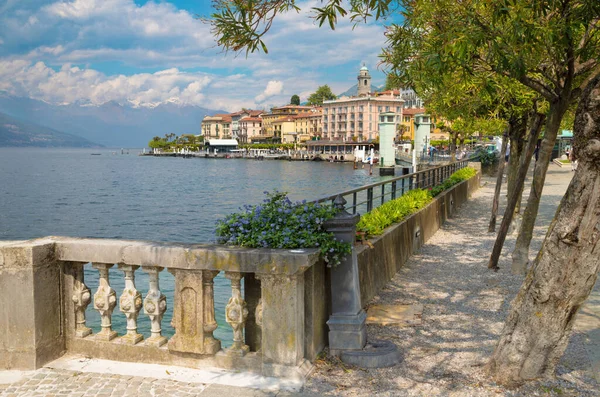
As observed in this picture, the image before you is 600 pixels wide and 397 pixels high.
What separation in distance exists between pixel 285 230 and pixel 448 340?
250cm

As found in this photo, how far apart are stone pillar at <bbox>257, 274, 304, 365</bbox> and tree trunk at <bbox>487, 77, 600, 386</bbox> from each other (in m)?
1.80

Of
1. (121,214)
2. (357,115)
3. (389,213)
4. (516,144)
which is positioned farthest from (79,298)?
(357,115)

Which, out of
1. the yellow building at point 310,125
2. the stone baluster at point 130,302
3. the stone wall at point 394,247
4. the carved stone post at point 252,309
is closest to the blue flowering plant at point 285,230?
the carved stone post at point 252,309

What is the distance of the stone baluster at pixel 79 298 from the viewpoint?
5.29 metres

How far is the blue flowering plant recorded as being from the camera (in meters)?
5.12

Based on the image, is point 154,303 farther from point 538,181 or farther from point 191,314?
point 538,181

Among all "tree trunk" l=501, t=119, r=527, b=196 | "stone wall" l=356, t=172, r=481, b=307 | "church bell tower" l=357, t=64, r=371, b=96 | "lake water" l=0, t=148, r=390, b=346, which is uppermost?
"church bell tower" l=357, t=64, r=371, b=96

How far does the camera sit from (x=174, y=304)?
5.06 meters

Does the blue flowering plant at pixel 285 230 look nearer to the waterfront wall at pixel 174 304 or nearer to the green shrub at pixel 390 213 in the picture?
the waterfront wall at pixel 174 304

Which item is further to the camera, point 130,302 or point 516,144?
point 516,144

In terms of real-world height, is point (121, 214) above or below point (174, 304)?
below

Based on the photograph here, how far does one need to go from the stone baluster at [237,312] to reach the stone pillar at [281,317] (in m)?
0.21

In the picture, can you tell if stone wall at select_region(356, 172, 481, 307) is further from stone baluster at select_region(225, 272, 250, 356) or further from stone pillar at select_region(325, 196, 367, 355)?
stone baluster at select_region(225, 272, 250, 356)

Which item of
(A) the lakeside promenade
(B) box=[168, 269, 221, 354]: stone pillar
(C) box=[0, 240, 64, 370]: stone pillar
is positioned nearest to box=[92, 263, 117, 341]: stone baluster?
(A) the lakeside promenade
